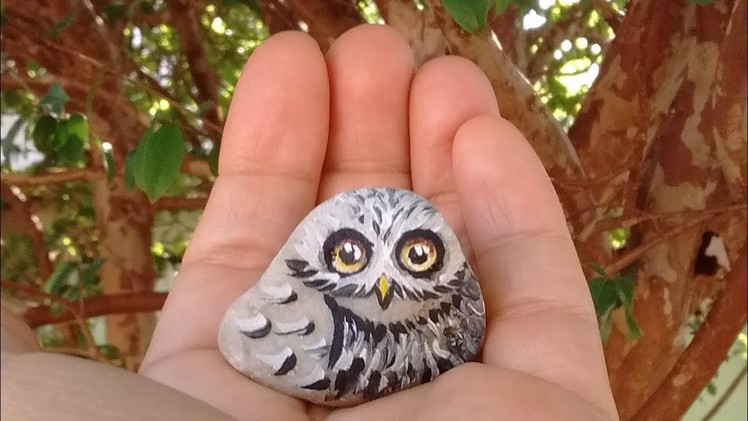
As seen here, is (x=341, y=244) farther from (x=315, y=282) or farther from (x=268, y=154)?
(x=268, y=154)

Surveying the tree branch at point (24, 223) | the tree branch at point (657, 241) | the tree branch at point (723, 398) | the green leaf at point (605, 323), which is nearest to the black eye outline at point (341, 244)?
the green leaf at point (605, 323)

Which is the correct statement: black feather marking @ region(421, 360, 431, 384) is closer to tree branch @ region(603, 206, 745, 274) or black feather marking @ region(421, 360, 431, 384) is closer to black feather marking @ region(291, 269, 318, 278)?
black feather marking @ region(291, 269, 318, 278)

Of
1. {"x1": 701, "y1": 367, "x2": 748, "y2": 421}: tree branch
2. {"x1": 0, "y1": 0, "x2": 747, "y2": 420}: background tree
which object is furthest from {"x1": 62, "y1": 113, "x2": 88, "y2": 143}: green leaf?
{"x1": 701, "y1": 367, "x2": 748, "y2": 421}: tree branch

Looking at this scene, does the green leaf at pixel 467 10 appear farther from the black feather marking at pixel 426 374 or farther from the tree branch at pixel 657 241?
the tree branch at pixel 657 241

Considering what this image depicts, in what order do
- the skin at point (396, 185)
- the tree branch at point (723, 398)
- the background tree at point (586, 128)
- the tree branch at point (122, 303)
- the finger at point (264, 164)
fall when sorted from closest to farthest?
the skin at point (396, 185) → the finger at point (264, 164) → the background tree at point (586, 128) → the tree branch at point (122, 303) → the tree branch at point (723, 398)

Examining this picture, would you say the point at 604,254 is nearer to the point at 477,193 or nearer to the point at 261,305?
the point at 477,193
